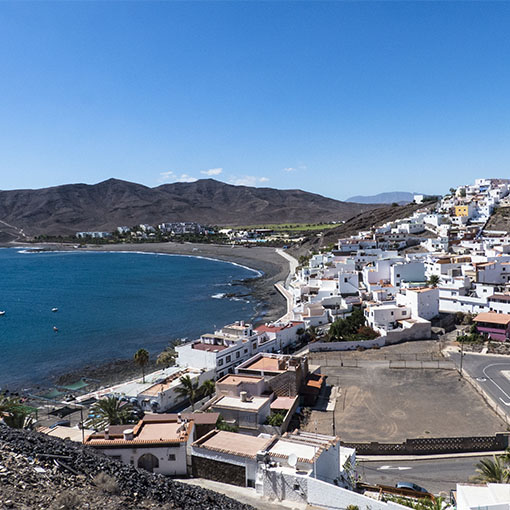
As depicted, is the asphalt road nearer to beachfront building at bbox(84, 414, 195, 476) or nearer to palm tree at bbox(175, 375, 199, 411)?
palm tree at bbox(175, 375, 199, 411)

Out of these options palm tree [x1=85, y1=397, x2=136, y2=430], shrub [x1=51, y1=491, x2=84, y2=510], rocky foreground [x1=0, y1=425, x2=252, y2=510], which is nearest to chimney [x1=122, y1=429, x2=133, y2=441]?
rocky foreground [x1=0, y1=425, x2=252, y2=510]

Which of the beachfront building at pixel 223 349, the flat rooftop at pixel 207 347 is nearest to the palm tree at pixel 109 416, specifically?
the beachfront building at pixel 223 349

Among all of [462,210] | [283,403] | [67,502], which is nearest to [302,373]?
[283,403]

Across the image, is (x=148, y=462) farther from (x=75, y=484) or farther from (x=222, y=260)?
(x=222, y=260)

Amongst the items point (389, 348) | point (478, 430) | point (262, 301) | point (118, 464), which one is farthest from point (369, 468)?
point (262, 301)

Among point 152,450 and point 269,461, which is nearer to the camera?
point 269,461

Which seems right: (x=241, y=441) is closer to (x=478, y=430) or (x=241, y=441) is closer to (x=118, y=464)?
(x=118, y=464)
